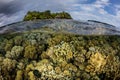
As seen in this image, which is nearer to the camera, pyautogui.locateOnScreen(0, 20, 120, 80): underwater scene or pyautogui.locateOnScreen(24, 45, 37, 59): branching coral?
pyautogui.locateOnScreen(0, 20, 120, 80): underwater scene

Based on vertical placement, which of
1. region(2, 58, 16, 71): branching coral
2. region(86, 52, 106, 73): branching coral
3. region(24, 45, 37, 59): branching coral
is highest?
region(24, 45, 37, 59): branching coral

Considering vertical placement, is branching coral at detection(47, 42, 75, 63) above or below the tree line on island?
above

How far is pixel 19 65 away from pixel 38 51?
47cm

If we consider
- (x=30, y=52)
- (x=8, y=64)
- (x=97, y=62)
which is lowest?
(x=97, y=62)

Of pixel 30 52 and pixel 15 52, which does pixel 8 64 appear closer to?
pixel 15 52

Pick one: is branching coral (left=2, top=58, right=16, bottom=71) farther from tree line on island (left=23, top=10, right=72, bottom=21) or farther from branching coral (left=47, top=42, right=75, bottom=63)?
tree line on island (left=23, top=10, right=72, bottom=21)

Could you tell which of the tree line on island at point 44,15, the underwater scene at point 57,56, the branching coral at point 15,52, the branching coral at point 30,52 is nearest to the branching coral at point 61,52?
the underwater scene at point 57,56

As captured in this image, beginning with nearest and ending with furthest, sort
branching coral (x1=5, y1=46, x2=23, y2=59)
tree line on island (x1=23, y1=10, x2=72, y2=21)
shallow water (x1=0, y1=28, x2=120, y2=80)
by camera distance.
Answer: shallow water (x1=0, y1=28, x2=120, y2=80)
branching coral (x1=5, y1=46, x2=23, y2=59)
tree line on island (x1=23, y1=10, x2=72, y2=21)

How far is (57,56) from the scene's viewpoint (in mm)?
5242

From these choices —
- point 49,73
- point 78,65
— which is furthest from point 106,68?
point 49,73

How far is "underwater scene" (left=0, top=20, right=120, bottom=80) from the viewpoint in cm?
509

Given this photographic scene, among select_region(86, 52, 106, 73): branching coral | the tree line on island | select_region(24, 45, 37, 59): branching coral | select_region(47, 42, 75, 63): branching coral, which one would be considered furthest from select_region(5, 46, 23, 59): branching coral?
the tree line on island

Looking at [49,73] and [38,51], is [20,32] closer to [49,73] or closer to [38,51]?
[38,51]

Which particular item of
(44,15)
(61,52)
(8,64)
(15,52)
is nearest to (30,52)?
(15,52)
